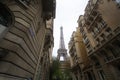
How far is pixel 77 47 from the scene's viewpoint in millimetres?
28672

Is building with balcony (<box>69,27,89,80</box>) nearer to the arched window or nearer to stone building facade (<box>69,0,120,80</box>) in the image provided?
stone building facade (<box>69,0,120,80</box>)

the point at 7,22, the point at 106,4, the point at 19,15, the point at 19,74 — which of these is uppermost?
the point at 106,4

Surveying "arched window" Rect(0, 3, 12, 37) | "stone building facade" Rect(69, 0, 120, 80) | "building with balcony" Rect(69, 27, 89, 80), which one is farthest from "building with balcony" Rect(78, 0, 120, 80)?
"arched window" Rect(0, 3, 12, 37)

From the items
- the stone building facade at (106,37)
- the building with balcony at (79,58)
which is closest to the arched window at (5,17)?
the stone building facade at (106,37)

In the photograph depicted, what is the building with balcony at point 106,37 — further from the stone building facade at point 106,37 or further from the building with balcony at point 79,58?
the building with balcony at point 79,58

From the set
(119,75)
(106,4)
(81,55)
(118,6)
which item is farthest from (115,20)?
(81,55)

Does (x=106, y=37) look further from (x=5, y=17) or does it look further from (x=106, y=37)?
(x=5, y=17)

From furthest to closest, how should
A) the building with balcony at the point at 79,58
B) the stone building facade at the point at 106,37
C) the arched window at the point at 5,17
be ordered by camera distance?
1. the building with balcony at the point at 79,58
2. the stone building facade at the point at 106,37
3. the arched window at the point at 5,17

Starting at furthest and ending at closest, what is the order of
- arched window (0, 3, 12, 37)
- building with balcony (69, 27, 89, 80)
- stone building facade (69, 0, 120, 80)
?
building with balcony (69, 27, 89, 80) → stone building facade (69, 0, 120, 80) → arched window (0, 3, 12, 37)

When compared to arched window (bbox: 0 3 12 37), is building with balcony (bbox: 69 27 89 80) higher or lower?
higher

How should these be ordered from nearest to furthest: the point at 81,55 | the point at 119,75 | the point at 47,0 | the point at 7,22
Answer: the point at 7,22 → the point at 47,0 → the point at 119,75 → the point at 81,55

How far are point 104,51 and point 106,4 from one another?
8708 millimetres

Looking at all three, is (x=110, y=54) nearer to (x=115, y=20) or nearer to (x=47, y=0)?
(x=115, y=20)

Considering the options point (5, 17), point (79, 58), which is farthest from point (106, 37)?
point (5, 17)
